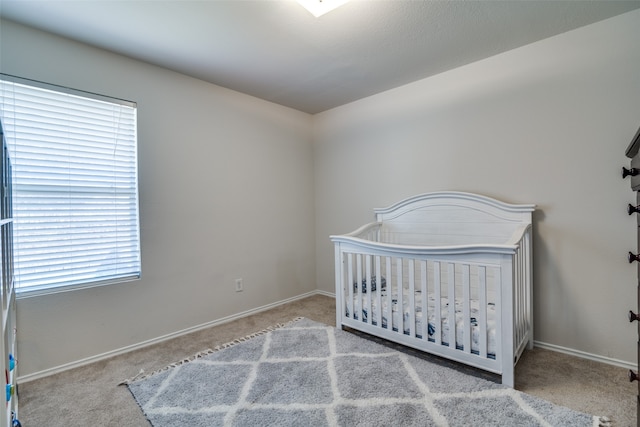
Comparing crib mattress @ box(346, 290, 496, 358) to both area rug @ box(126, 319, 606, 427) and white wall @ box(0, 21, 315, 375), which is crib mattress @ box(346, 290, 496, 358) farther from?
white wall @ box(0, 21, 315, 375)

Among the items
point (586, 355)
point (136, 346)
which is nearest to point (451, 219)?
point (586, 355)

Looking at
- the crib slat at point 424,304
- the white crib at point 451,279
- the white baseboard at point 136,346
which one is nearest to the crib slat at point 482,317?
the white crib at point 451,279

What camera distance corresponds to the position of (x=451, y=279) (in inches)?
74.0

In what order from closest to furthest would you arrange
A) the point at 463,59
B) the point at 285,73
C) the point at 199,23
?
the point at 199,23 → the point at 463,59 → the point at 285,73

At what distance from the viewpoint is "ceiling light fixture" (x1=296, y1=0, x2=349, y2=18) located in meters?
1.68

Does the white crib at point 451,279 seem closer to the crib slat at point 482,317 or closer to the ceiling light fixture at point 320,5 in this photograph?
the crib slat at point 482,317

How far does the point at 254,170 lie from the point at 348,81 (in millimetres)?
1259

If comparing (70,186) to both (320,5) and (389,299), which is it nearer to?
(320,5)

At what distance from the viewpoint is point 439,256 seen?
1.94 meters

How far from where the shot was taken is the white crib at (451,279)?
1715mm

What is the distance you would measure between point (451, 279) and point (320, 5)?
1791mm

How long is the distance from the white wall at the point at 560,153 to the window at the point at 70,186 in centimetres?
247

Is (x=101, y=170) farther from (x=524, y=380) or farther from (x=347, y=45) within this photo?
(x=524, y=380)

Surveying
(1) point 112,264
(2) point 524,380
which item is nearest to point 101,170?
(1) point 112,264
